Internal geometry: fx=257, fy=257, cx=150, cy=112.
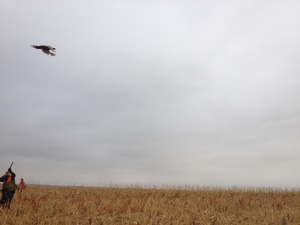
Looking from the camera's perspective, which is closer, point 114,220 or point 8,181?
point 114,220

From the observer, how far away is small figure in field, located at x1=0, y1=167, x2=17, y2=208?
11.6m

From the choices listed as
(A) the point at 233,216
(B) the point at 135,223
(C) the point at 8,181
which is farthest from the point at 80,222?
(A) the point at 233,216

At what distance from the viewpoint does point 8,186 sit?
1167cm

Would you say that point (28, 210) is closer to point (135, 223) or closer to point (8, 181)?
point (8, 181)

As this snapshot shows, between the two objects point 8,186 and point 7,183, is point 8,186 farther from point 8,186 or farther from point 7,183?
point 7,183

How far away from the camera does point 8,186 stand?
38.3 ft

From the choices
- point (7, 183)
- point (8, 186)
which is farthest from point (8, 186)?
point (7, 183)

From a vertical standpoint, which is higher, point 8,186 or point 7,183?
point 7,183

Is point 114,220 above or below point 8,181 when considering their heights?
below

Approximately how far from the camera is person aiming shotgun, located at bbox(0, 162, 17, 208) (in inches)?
459

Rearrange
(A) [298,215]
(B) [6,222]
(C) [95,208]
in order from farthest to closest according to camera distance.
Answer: (C) [95,208] → (A) [298,215] → (B) [6,222]

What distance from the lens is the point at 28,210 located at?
1124 cm

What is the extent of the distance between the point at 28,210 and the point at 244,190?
61.6 feet

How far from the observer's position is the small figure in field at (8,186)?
1165 centimetres
